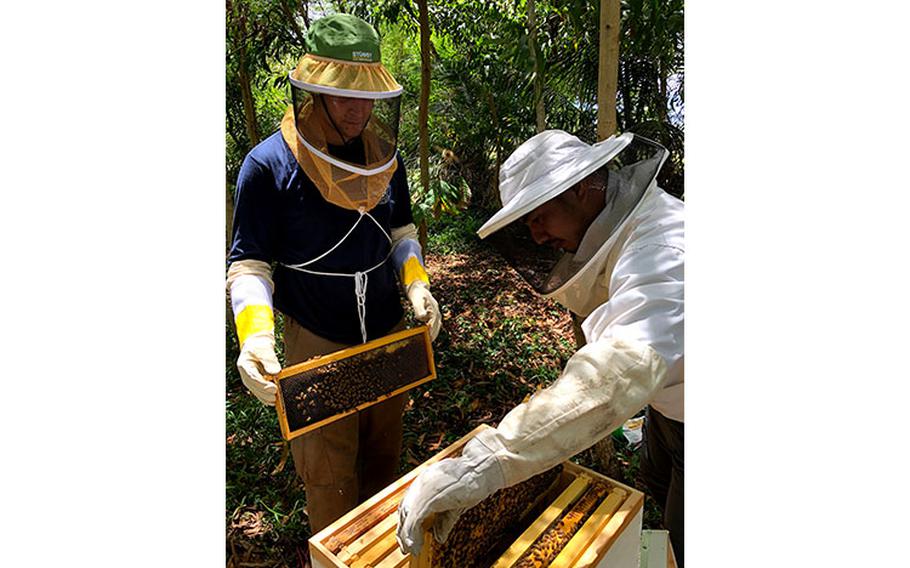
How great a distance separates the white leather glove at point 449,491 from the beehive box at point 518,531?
38mm

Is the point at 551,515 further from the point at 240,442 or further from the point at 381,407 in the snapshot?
the point at 240,442

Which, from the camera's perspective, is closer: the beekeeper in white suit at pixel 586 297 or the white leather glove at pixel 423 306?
the beekeeper in white suit at pixel 586 297

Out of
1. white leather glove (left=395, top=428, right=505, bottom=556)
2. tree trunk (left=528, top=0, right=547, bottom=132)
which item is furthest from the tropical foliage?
white leather glove (left=395, top=428, right=505, bottom=556)

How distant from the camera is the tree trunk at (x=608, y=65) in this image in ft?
7.03

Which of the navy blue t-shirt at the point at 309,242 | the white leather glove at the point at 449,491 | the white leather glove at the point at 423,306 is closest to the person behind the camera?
the white leather glove at the point at 449,491

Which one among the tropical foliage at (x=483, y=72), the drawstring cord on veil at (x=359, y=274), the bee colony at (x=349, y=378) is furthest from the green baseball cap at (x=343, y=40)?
the tropical foliage at (x=483, y=72)

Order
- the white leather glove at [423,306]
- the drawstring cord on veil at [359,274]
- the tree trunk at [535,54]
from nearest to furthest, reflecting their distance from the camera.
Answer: the drawstring cord on veil at [359,274] < the white leather glove at [423,306] < the tree trunk at [535,54]

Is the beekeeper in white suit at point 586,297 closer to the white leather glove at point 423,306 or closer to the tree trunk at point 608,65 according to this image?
the white leather glove at point 423,306

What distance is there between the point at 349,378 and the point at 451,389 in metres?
1.82

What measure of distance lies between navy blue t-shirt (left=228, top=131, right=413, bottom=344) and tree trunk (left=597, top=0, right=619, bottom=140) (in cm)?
86

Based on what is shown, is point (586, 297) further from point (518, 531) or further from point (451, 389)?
point (451, 389)

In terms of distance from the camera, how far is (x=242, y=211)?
1.75 metres

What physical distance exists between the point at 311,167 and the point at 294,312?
526mm

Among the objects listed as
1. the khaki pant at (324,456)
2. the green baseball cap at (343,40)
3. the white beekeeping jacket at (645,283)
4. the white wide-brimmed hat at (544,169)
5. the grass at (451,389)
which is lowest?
the grass at (451,389)
